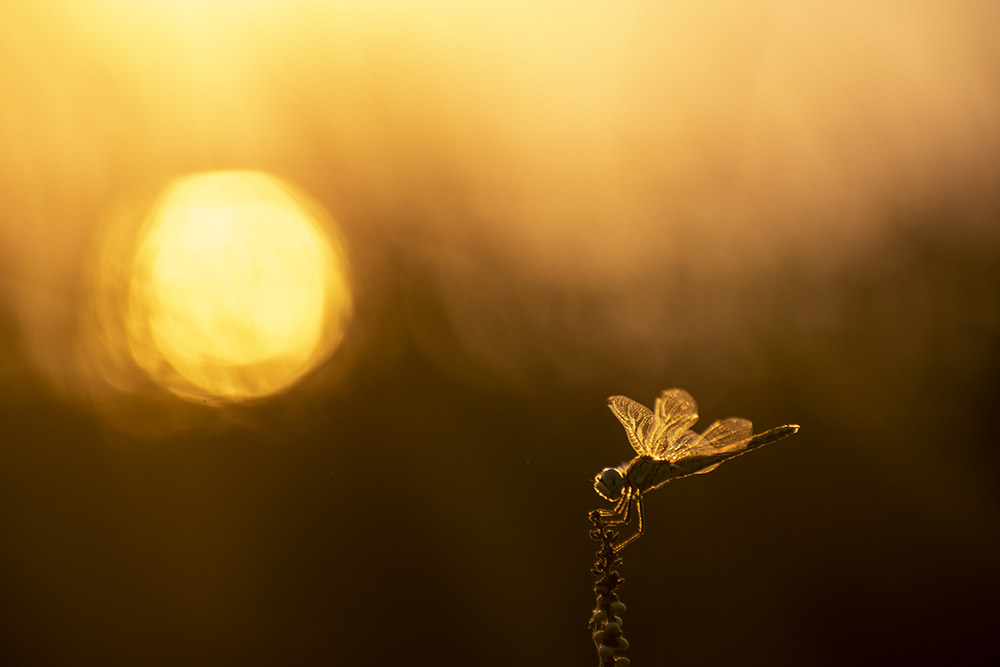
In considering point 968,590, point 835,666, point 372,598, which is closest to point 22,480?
point 372,598

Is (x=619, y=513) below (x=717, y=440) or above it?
below

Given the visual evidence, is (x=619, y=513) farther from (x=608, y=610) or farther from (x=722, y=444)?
(x=722, y=444)

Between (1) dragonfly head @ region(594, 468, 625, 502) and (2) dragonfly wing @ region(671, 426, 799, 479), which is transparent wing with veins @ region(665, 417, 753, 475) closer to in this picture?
(2) dragonfly wing @ region(671, 426, 799, 479)

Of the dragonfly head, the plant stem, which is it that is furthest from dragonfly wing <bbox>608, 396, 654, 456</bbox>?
the plant stem

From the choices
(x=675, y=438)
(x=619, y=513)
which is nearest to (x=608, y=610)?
(x=619, y=513)

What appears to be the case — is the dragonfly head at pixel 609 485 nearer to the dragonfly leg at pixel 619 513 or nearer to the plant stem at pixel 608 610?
the dragonfly leg at pixel 619 513

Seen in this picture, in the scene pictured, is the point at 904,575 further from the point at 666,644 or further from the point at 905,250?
the point at 905,250
